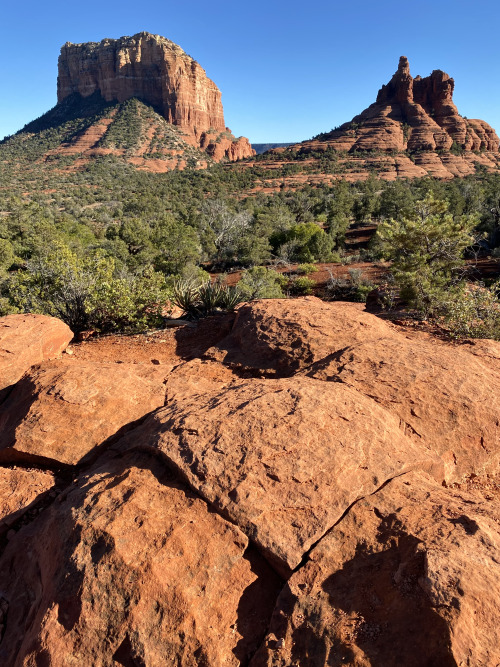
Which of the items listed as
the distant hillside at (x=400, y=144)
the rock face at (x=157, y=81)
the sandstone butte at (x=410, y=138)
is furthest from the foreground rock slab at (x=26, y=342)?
the rock face at (x=157, y=81)

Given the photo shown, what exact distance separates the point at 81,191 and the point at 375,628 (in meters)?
60.4

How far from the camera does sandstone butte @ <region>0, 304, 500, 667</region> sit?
2.16m

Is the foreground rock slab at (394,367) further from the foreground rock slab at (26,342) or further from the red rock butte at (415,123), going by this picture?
the red rock butte at (415,123)

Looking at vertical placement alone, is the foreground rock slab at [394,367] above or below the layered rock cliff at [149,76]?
below

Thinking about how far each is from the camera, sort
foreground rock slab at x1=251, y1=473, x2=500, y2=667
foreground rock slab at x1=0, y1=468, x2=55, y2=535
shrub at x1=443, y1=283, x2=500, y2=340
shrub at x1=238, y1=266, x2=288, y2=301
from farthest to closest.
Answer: shrub at x1=238, y1=266, x2=288, y2=301 → shrub at x1=443, y1=283, x2=500, y2=340 → foreground rock slab at x1=0, y1=468, x2=55, y2=535 → foreground rock slab at x1=251, y1=473, x2=500, y2=667

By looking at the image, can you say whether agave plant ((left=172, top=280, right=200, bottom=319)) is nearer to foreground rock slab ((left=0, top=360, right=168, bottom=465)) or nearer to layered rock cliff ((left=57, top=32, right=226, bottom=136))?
foreground rock slab ((left=0, top=360, right=168, bottom=465))

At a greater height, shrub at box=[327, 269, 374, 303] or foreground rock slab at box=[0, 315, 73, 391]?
foreground rock slab at box=[0, 315, 73, 391]

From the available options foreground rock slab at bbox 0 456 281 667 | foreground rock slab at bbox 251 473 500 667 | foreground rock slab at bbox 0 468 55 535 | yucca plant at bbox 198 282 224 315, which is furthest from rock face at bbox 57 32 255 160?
foreground rock slab at bbox 251 473 500 667

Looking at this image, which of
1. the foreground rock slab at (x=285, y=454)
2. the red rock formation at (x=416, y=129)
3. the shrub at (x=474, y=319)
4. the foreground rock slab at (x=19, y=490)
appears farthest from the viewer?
the red rock formation at (x=416, y=129)

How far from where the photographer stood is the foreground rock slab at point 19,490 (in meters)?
3.49

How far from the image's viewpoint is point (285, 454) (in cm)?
301

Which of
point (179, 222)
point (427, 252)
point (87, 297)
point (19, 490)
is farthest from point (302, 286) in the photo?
point (179, 222)

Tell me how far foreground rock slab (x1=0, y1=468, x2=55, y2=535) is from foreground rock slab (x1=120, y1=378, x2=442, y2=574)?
90 centimetres

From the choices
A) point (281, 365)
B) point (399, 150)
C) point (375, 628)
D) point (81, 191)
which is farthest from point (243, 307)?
point (399, 150)
